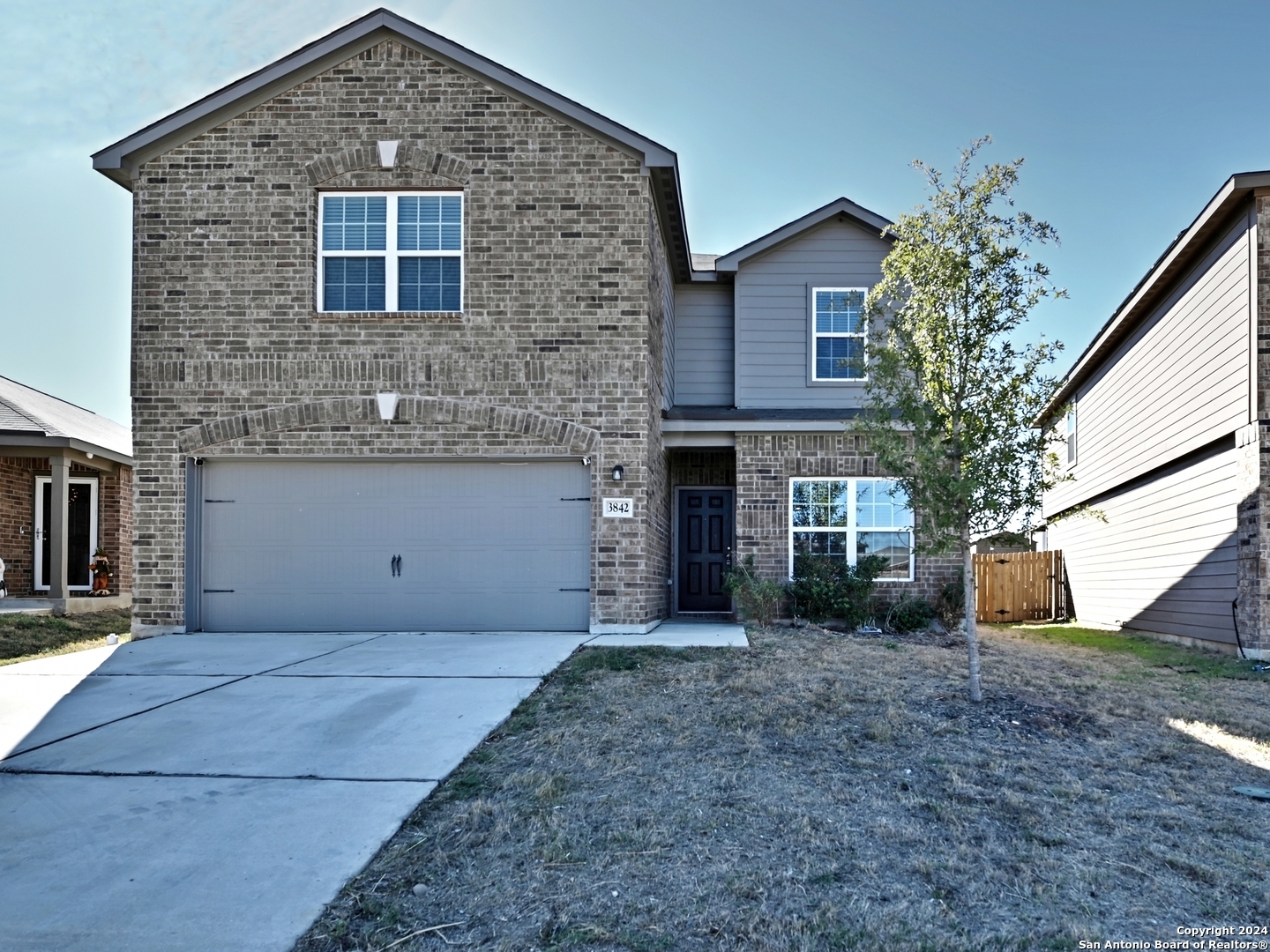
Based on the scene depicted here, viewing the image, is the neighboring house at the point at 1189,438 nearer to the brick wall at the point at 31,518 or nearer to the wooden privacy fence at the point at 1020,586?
the wooden privacy fence at the point at 1020,586

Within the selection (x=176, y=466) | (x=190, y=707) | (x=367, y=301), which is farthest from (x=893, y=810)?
(x=176, y=466)

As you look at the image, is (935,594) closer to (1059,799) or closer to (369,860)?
(1059,799)

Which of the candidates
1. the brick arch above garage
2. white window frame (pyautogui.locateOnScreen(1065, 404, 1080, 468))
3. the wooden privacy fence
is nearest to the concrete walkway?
the brick arch above garage

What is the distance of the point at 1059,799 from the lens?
5414mm

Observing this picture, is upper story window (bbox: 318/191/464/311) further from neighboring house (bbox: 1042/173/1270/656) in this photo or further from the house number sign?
neighboring house (bbox: 1042/173/1270/656)

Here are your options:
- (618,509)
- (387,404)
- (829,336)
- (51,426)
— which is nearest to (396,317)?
(387,404)

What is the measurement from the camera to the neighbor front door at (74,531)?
1823 cm

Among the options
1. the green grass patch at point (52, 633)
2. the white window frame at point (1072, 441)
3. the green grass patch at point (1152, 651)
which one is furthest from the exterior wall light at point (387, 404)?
the white window frame at point (1072, 441)

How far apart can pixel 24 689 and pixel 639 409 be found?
6591mm

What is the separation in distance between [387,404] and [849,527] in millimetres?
6574

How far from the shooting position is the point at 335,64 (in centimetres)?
1157

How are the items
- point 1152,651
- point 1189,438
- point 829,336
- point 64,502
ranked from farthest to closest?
point 64,502
point 829,336
point 1189,438
point 1152,651

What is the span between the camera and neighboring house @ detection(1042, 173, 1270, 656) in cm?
1098

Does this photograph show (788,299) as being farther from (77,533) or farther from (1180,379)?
(77,533)
